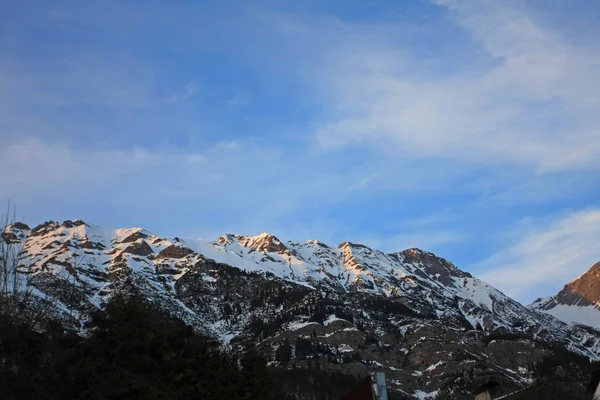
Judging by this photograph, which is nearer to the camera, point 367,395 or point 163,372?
point 163,372

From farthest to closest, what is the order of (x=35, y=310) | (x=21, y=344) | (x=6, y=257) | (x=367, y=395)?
(x=367, y=395) → (x=35, y=310) → (x=6, y=257) → (x=21, y=344)

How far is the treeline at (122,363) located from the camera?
4019cm

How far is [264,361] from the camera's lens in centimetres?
5578

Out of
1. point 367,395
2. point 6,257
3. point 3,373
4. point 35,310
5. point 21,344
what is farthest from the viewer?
point 367,395

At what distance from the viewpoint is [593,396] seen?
5747 cm

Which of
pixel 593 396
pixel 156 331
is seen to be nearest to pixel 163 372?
pixel 156 331

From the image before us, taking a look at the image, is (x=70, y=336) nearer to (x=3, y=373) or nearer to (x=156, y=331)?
(x=156, y=331)

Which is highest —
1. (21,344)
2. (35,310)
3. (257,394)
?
(35,310)

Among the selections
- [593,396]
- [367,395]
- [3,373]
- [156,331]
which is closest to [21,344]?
[3,373]

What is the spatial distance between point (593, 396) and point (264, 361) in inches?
1022

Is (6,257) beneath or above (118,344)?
above

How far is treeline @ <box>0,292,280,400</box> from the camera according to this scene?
132ft

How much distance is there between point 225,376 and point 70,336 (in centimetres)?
1133

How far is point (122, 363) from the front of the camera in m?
45.0
